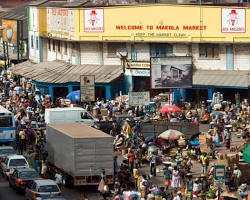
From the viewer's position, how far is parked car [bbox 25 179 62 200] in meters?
37.1

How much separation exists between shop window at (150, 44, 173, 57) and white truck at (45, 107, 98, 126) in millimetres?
12483

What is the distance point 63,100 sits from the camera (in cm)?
6488

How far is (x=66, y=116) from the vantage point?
2127 inches

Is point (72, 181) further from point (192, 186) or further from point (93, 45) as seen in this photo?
point (93, 45)

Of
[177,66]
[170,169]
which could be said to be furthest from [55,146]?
[177,66]

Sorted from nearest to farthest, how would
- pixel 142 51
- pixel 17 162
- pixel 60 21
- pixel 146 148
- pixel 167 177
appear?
pixel 167 177 → pixel 17 162 → pixel 146 148 → pixel 142 51 → pixel 60 21

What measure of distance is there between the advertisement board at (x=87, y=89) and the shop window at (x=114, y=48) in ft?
30.4

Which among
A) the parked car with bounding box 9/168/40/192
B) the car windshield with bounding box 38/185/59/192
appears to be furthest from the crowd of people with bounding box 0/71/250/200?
the parked car with bounding box 9/168/40/192

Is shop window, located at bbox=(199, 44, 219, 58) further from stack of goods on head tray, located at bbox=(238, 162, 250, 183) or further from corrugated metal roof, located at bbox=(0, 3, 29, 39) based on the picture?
corrugated metal roof, located at bbox=(0, 3, 29, 39)

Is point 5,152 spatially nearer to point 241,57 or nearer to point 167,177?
point 167,177

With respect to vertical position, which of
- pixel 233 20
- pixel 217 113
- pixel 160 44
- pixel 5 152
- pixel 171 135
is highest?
pixel 233 20

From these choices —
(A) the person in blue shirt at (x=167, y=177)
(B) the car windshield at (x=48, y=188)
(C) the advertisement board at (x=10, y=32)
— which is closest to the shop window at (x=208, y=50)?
(A) the person in blue shirt at (x=167, y=177)

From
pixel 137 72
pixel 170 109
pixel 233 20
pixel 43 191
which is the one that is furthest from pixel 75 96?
pixel 43 191

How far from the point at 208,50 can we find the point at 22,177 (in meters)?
25.6
